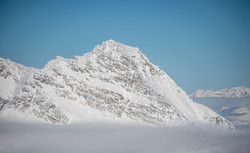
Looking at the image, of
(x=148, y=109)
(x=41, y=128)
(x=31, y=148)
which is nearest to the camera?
(x=31, y=148)

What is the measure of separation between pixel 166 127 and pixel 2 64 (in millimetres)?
110168

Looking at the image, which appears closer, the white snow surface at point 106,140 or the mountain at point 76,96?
the white snow surface at point 106,140

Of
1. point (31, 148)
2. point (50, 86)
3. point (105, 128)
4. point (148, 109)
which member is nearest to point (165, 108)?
point (148, 109)

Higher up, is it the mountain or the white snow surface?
the mountain

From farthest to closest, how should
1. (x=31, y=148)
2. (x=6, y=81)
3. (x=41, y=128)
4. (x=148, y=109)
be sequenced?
1. (x=148, y=109)
2. (x=6, y=81)
3. (x=41, y=128)
4. (x=31, y=148)

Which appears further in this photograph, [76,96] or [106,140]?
[76,96]

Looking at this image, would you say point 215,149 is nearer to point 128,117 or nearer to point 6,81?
point 128,117

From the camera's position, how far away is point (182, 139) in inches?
6668

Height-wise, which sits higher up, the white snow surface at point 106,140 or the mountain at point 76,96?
the mountain at point 76,96

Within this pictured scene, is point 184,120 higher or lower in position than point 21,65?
lower

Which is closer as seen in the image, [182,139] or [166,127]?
[182,139]

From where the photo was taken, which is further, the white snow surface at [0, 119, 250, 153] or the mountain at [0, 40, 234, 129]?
the mountain at [0, 40, 234, 129]

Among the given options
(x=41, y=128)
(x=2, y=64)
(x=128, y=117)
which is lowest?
(x=41, y=128)

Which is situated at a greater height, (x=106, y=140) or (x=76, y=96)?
(x=76, y=96)
